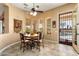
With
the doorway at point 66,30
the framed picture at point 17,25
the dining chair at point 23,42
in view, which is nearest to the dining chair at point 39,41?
the dining chair at point 23,42

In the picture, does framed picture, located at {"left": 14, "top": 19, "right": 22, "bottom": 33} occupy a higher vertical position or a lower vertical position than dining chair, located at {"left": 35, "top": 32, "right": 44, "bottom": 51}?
higher

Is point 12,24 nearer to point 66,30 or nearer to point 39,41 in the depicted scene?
point 39,41

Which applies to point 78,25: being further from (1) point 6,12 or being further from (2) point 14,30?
(1) point 6,12

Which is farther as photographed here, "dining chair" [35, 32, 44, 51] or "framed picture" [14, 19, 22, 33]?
"dining chair" [35, 32, 44, 51]

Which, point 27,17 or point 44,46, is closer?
point 27,17

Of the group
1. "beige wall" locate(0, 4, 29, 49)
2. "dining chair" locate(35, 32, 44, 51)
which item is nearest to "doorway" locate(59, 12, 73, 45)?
"dining chair" locate(35, 32, 44, 51)


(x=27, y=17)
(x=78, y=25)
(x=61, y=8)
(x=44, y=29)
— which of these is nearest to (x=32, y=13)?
(x=27, y=17)

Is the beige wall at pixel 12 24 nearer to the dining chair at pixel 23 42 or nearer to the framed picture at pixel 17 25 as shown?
the framed picture at pixel 17 25

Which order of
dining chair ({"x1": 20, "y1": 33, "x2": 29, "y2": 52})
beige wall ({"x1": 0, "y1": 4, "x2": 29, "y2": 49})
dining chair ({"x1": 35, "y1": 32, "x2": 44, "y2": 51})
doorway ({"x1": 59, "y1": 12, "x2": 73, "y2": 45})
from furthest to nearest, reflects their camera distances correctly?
1. dining chair ({"x1": 35, "y1": 32, "x2": 44, "y2": 51})
2. dining chair ({"x1": 20, "y1": 33, "x2": 29, "y2": 52})
3. beige wall ({"x1": 0, "y1": 4, "x2": 29, "y2": 49})
4. doorway ({"x1": 59, "y1": 12, "x2": 73, "y2": 45})

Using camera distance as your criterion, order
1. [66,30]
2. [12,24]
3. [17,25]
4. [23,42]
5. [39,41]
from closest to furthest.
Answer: [66,30] → [17,25] → [12,24] → [23,42] → [39,41]

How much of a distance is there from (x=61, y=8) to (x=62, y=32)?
3.15 ft

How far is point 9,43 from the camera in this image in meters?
4.77

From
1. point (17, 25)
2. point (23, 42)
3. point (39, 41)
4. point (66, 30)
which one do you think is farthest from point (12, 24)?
point (66, 30)

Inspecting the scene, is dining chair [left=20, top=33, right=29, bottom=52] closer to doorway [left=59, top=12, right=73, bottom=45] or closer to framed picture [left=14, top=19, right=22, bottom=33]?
framed picture [left=14, top=19, right=22, bottom=33]
